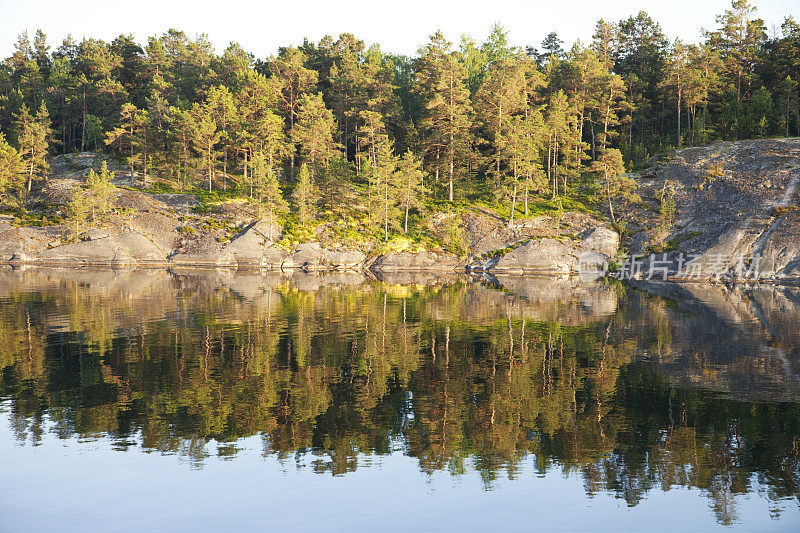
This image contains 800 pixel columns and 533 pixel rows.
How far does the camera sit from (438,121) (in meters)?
94.1

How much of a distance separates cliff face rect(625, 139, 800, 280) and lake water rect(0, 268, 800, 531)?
40.6 metres

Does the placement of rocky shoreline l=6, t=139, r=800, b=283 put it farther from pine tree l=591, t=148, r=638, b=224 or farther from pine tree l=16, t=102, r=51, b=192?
pine tree l=16, t=102, r=51, b=192

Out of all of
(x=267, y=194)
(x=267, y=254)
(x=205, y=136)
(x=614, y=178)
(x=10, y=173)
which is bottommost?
(x=267, y=254)

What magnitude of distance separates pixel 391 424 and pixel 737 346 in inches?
881

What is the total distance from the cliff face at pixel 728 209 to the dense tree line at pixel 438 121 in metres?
6.33

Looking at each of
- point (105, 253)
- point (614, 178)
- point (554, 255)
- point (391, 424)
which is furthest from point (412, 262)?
point (391, 424)

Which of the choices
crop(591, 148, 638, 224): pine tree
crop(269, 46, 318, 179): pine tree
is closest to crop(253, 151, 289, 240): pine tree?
crop(269, 46, 318, 179): pine tree

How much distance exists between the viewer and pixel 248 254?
80.2m

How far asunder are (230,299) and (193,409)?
27425mm

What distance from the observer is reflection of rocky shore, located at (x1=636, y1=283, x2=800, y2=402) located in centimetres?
2247

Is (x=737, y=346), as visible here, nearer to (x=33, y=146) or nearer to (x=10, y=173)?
(x=10, y=173)

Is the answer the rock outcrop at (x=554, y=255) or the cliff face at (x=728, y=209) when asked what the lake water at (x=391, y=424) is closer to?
the cliff face at (x=728, y=209)

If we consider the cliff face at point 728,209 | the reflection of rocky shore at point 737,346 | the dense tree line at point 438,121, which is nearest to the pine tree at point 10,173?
the dense tree line at point 438,121

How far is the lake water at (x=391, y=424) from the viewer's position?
41.0 feet
